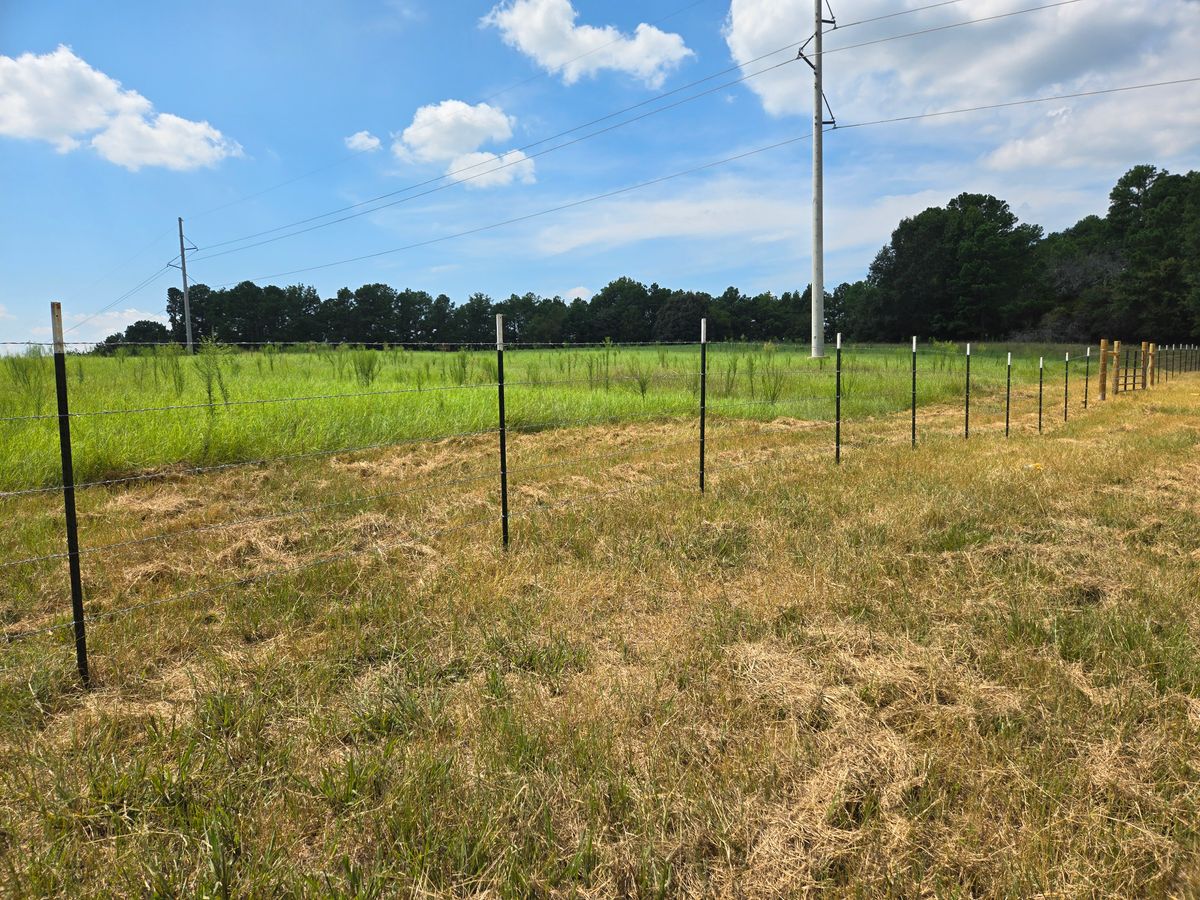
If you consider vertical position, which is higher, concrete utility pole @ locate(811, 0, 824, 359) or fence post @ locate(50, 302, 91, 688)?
concrete utility pole @ locate(811, 0, 824, 359)

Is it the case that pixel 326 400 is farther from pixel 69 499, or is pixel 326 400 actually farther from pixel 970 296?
pixel 970 296

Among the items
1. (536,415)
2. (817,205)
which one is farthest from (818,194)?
(536,415)

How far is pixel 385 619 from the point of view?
140 inches

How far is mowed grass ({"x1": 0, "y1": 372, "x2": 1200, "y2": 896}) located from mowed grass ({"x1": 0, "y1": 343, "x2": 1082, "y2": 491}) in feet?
4.32

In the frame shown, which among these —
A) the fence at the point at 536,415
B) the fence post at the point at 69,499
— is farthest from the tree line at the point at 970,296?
the fence post at the point at 69,499

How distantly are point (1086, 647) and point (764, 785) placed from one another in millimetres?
1982

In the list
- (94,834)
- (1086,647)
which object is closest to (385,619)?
(94,834)

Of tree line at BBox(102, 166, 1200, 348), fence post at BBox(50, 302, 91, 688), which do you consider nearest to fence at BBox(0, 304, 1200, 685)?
fence post at BBox(50, 302, 91, 688)

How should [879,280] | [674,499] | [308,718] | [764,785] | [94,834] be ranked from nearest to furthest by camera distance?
[94,834]
[764,785]
[308,718]
[674,499]
[879,280]

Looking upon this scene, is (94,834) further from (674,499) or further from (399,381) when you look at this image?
(399,381)

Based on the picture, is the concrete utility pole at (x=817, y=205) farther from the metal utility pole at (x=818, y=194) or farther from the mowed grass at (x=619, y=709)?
the mowed grass at (x=619, y=709)

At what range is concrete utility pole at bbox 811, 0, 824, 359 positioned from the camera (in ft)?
73.8

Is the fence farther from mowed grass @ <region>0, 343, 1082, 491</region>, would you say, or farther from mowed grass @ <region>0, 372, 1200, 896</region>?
mowed grass @ <region>0, 372, 1200, 896</region>

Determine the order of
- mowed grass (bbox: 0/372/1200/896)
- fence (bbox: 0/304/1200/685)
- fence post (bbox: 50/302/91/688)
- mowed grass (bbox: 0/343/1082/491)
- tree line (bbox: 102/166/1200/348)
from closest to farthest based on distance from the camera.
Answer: mowed grass (bbox: 0/372/1200/896)
fence post (bbox: 50/302/91/688)
fence (bbox: 0/304/1200/685)
mowed grass (bbox: 0/343/1082/491)
tree line (bbox: 102/166/1200/348)
